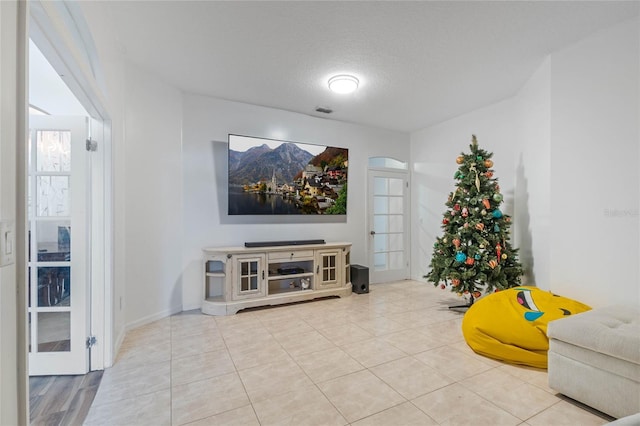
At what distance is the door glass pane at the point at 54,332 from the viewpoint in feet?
7.04

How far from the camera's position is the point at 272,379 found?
2.16m

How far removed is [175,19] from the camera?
2.42 meters

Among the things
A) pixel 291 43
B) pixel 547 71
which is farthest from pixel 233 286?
pixel 547 71

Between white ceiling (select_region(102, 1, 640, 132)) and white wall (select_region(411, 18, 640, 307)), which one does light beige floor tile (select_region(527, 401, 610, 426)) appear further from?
white ceiling (select_region(102, 1, 640, 132))

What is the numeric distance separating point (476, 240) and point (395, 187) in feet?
7.02

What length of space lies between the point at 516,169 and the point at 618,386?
8.93ft

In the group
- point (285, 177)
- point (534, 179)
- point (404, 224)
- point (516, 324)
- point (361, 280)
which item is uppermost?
point (285, 177)

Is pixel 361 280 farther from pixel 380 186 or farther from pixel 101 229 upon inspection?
pixel 101 229

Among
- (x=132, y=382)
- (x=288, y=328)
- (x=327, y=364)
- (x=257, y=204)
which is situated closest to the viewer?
(x=132, y=382)

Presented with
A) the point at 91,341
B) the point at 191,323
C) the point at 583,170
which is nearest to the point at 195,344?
the point at 191,323

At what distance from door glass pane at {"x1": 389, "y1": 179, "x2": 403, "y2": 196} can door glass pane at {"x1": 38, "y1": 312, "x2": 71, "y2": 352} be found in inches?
180

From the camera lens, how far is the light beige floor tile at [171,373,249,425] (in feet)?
5.90

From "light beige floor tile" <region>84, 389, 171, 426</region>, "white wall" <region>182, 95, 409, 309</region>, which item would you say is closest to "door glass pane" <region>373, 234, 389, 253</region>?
"white wall" <region>182, 95, 409, 309</region>

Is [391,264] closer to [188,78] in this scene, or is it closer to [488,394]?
[488,394]
